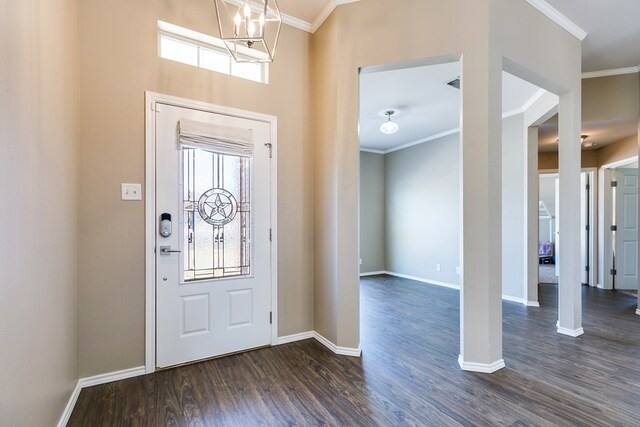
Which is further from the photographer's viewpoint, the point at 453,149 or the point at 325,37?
the point at 453,149

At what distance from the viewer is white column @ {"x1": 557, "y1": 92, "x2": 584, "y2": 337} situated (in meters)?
3.04

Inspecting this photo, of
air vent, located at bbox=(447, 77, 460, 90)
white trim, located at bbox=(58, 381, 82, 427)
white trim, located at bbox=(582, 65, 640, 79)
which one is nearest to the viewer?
white trim, located at bbox=(58, 381, 82, 427)

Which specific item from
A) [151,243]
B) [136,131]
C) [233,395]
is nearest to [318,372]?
[233,395]

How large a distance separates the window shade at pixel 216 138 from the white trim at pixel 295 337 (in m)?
1.77

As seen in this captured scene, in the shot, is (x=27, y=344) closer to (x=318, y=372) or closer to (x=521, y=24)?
(x=318, y=372)

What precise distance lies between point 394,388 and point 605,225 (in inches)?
219

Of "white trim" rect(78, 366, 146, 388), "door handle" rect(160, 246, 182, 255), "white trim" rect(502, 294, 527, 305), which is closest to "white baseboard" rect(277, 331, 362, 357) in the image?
"white trim" rect(78, 366, 146, 388)

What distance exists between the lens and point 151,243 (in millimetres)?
2295

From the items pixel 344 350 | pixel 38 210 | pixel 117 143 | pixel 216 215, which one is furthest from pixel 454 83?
pixel 38 210

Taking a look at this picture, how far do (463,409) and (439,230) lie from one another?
13.3 ft

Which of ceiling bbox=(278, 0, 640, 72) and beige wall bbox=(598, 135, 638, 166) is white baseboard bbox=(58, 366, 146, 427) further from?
beige wall bbox=(598, 135, 638, 166)

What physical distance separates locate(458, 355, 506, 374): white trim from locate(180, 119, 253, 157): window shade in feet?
8.24

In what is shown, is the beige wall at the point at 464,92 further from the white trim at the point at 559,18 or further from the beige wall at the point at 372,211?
the beige wall at the point at 372,211

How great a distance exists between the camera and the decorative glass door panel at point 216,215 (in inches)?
96.5
